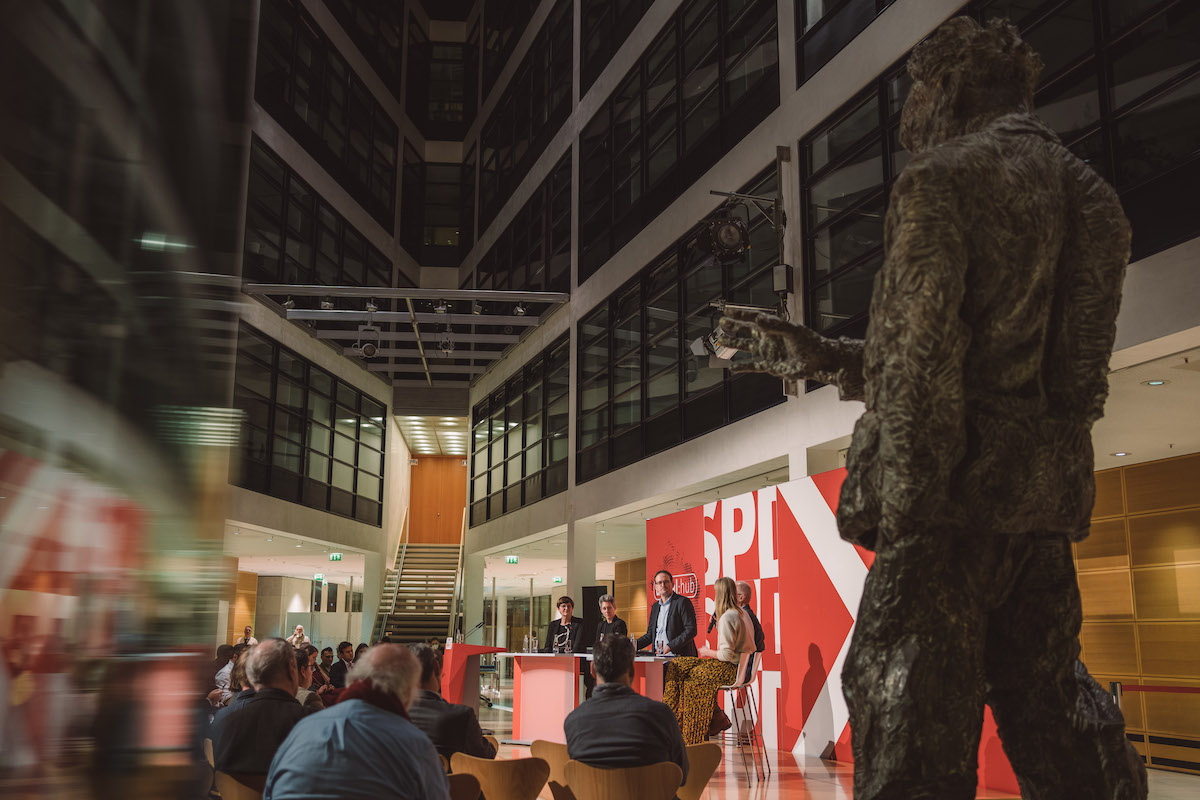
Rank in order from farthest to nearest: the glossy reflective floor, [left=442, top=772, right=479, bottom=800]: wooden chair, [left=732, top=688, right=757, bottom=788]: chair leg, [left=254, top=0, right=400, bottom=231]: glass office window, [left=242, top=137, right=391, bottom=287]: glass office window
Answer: [left=254, top=0, right=400, bottom=231]: glass office window → [left=242, top=137, right=391, bottom=287]: glass office window → [left=732, top=688, right=757, bottom=788]: chair leg → the glossy reflective floor → [left=442, top=772, right=479, bottom=800]: wooden chair

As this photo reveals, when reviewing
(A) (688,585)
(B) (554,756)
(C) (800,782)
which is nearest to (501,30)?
(A) (688,585)

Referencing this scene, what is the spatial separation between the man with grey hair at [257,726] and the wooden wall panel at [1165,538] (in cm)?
1018

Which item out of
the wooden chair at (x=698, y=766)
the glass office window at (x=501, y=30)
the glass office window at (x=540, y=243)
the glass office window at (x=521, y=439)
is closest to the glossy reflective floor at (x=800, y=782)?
the wooden chair at (x=698, y=766)

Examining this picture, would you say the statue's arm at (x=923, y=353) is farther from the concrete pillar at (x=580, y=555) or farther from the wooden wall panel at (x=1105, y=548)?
the concrete pillar at (x=580, y=555)

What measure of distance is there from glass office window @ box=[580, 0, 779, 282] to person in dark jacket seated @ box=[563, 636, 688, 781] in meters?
9.87

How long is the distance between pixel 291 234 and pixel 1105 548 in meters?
16.2

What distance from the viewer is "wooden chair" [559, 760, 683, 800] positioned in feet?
11.8

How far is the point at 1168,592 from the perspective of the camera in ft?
35.4

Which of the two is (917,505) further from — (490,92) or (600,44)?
(490,92)

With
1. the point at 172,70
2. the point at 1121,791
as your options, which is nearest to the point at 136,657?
the point at 172,70

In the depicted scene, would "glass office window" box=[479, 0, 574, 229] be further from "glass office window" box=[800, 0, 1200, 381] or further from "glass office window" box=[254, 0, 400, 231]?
"glass office window" box=[800, 0, 1200, 381]

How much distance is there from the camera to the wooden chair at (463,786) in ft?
12.6

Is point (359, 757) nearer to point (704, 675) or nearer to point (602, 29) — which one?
point (704, 675)

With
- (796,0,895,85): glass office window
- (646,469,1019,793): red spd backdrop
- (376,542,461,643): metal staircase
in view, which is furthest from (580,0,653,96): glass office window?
(376,542,461,643): metal staircase
